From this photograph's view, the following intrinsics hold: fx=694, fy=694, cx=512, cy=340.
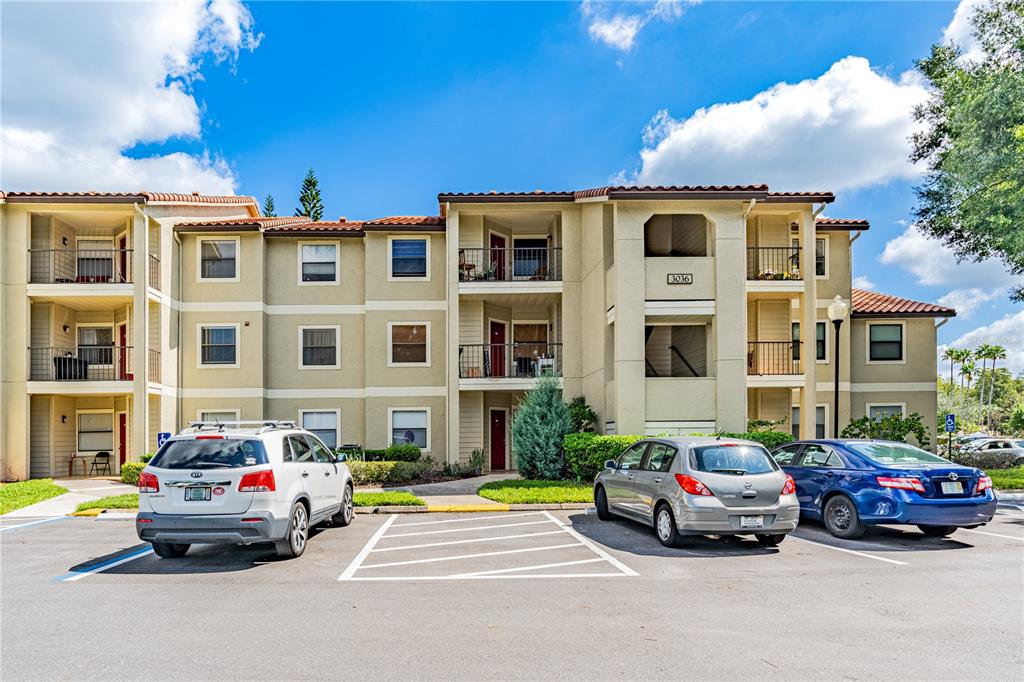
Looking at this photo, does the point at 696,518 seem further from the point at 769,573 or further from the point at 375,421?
the point at 375,421

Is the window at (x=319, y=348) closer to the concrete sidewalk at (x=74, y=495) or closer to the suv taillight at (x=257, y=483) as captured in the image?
the concrete sidewalk at (x=74, y=495)

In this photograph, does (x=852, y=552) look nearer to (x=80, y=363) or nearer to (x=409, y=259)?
(x=409, y=259)

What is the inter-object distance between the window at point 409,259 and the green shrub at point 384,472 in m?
6.76

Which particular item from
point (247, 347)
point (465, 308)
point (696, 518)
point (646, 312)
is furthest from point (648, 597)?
point (247, 347)

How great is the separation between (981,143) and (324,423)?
2219 cm

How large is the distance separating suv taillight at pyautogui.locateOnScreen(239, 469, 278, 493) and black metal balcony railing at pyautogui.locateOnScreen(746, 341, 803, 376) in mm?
16682

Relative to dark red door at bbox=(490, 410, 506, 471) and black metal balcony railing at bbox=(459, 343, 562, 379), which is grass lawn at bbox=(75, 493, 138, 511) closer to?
black metal balcony railing at bbox=(459, 343, 562, 379)

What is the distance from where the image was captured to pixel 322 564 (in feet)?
29.8

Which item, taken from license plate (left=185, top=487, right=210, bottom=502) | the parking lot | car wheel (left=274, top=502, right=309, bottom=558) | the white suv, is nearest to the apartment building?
the parking lot

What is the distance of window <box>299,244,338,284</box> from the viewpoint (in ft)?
76.9

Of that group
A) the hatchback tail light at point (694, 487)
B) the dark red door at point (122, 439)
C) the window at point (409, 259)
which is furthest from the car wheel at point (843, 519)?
the dark red door at point (122, 439)

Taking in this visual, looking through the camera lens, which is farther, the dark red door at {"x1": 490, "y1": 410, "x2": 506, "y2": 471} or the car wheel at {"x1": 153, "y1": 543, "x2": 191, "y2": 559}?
the dark red door at {"x1": 490, "y1": 410, "x2": 506, "y2": 471}

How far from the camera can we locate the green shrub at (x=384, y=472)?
18672 mm

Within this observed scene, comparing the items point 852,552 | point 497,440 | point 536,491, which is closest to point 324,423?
point 497,440
